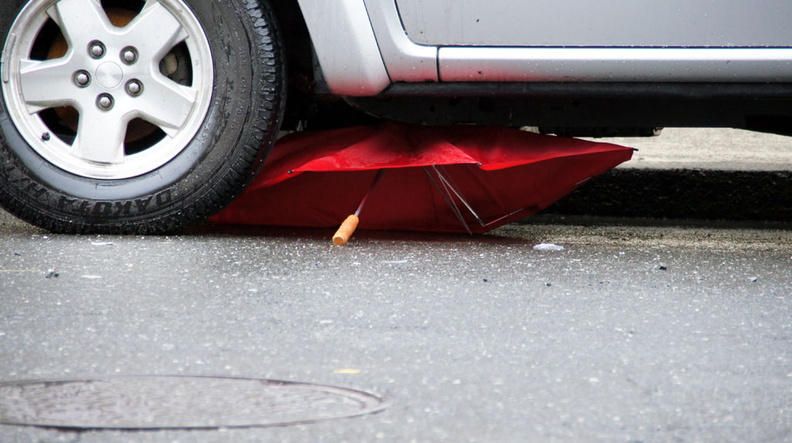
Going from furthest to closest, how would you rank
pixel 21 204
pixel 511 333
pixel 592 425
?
pixel 21 204
pixel 511 333
pixel 592 425

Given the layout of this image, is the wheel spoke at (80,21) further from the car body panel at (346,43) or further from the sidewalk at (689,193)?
the sidewalk at (689,193)

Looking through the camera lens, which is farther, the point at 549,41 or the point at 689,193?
the point at 689,193

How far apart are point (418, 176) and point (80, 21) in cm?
115

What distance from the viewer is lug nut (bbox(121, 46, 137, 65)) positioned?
309 cm

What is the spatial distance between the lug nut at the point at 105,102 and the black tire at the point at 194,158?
3 centimetres

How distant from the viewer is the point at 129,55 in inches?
122

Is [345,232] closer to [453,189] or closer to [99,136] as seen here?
[453,189]

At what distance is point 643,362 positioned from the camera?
1.86 m

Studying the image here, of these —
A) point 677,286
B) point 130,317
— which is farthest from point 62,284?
point 677,286

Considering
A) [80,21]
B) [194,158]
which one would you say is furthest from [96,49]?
[194,158]

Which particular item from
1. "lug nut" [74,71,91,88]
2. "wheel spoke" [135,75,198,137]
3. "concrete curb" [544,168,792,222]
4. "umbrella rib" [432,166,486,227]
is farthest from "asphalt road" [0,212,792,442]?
"concrete curb" [544,168,792,222]

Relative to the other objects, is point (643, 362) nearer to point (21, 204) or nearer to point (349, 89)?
point (349, 89)

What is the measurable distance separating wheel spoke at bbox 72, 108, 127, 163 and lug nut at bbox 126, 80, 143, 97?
0.27 feet

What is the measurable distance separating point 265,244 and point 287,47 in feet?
2.26
